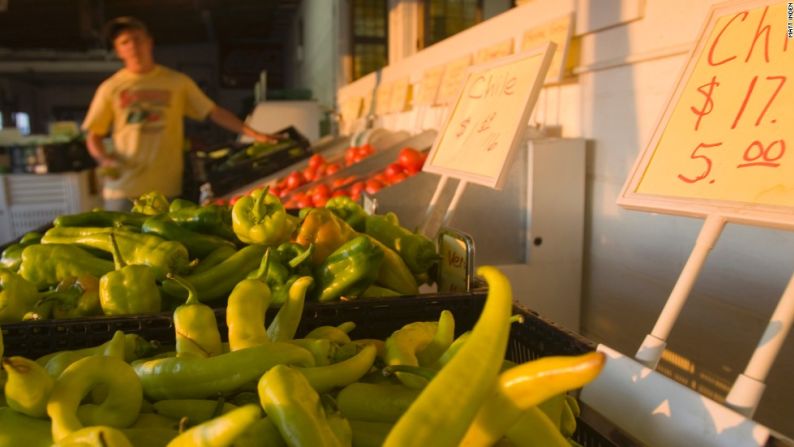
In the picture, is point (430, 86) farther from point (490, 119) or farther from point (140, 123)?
point (490, 119)

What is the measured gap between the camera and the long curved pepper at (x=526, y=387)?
46 cm

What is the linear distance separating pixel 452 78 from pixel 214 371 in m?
2.48

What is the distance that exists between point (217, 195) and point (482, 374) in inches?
116

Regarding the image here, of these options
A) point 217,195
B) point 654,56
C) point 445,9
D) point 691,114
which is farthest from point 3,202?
point 691,114

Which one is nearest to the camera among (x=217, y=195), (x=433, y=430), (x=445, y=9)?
(x=433, y=430)

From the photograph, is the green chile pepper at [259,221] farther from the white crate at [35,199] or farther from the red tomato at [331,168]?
the white crate at [35,199]

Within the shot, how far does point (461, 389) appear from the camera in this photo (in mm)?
472

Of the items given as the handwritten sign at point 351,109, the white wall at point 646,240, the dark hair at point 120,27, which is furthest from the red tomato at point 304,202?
the handwritten sign at point 351,109

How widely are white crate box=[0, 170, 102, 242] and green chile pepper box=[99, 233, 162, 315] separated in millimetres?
4602

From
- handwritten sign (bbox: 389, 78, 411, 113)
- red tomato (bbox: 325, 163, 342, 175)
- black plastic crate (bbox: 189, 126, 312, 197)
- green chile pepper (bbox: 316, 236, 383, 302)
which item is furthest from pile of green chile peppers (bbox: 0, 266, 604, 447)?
handwritten sign (bbox: 389, 78, 411, 113)

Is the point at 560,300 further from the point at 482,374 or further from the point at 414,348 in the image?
the point at 482,374

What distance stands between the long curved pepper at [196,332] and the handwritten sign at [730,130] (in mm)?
637

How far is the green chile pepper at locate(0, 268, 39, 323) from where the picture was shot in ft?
3.59

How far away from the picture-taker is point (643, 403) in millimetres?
697
